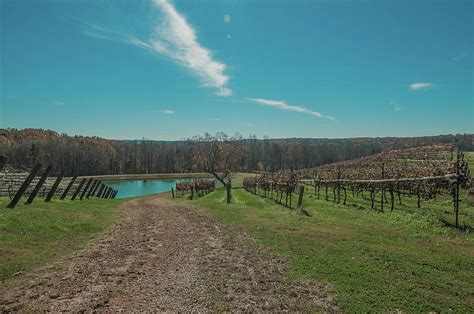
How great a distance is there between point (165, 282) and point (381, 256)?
6042 millimetres

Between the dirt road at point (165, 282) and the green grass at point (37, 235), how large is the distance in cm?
57

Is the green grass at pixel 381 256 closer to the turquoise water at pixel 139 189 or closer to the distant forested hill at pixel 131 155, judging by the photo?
the turquoise water at pixel 139 189

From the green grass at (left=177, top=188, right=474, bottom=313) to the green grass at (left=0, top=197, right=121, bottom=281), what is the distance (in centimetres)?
647

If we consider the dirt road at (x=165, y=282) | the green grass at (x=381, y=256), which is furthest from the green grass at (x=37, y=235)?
the green grass at (x=381, y=256)

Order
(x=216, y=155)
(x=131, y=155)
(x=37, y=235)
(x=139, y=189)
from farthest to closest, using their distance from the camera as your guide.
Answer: (x=131, y=155), (x=139, y=189), (x=216, y=155), (x=37, y=235)

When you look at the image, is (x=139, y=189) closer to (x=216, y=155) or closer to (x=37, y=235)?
(x=216, y=155)

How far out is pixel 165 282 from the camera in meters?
7.02

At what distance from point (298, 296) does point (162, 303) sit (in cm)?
280

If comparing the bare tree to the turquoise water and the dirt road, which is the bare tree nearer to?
the turquoise water

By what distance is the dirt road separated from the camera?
575 cm

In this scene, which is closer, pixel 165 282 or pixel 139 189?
pixel 165 282

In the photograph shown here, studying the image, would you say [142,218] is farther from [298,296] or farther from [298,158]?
[298,158]

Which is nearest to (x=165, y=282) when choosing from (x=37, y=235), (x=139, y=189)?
(x=37, y=235)

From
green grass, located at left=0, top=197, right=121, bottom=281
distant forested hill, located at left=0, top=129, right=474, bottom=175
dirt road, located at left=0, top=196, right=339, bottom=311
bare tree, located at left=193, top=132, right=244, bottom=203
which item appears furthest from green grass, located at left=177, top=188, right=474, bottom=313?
distant forested hill, located at left=0, top=129, right=474, bottom=175
